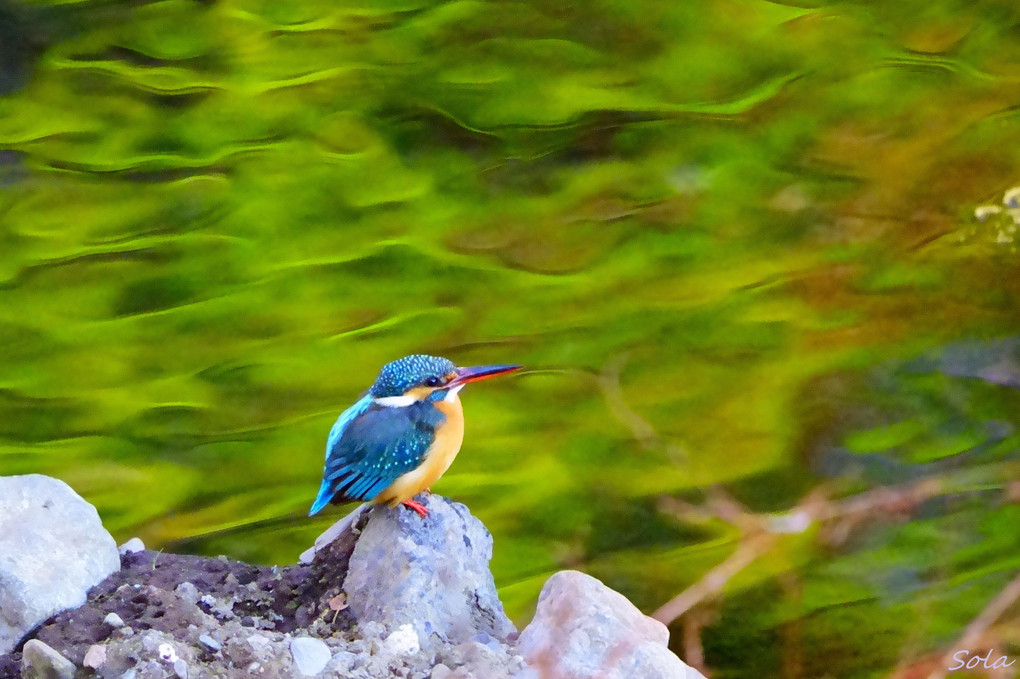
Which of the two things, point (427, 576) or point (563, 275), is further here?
point (563, 275)

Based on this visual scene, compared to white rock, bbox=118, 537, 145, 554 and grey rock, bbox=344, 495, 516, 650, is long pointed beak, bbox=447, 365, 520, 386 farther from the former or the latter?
white rock, bbox=118, 537, 145, 554

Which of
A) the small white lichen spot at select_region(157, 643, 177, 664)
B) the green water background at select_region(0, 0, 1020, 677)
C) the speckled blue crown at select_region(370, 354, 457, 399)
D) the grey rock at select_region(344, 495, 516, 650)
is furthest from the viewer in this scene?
the green water background at select_region(0, 0, 1020, 677)

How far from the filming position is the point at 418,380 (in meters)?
1.30

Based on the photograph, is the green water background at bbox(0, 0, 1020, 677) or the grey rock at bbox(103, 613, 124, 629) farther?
the green water background at bbox(0, 0, 1020, 677)

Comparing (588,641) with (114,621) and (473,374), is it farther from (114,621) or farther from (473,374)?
(114,621)

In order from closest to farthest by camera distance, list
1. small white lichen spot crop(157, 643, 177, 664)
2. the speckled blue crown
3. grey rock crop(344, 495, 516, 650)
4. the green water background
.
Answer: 1. small white lichen spot crop(157, 643, 177, 664)
2. grey rock crop(344, 495, 516, 650)
3. the speckled blue crown
4. the green water background

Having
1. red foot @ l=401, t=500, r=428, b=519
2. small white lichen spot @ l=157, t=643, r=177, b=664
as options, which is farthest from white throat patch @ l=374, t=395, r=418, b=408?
small white lichen spot @ l=157, t=643, r=177, b=664

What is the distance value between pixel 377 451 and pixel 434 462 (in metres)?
0.07

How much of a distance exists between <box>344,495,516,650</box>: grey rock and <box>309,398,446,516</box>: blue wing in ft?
0.15

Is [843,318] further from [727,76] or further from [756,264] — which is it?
[727,76]

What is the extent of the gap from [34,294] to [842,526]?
1.35 meters

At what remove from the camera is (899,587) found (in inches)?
66.9

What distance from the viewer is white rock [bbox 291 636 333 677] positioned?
1080mm

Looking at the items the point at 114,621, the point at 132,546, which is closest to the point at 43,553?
the point at 114,621
